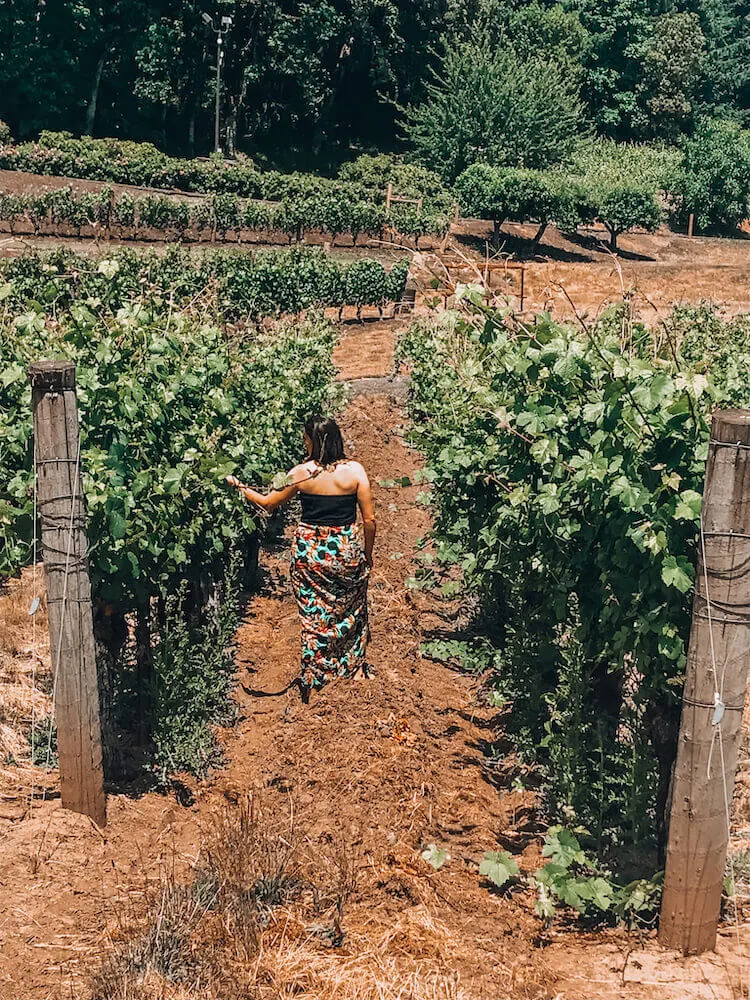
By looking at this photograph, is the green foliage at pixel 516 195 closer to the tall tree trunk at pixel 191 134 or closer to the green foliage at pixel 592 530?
the tall tree trunk at pixel 191 134

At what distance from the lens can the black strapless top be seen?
19.5 ft

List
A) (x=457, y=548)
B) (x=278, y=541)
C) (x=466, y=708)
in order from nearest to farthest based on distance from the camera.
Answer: (x=466, y=708) → (x=457, y=548) → (x=278, y=541)

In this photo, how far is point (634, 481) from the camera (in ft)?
14.0

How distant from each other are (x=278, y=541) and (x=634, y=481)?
6341mm

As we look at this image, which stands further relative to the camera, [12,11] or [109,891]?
[12,11]

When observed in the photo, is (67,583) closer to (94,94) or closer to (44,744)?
(44,744)

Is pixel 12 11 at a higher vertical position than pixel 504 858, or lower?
higher

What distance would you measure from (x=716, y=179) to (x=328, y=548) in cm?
4671

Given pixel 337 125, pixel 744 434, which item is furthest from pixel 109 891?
pixel 337 125

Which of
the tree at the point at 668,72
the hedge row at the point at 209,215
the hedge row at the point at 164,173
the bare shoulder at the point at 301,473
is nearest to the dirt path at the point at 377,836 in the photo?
the bare shoulder at the point at 301,473

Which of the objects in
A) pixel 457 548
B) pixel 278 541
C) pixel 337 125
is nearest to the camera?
pixel 457 548

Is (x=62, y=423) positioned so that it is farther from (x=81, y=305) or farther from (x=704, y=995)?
(x=704, y=995)

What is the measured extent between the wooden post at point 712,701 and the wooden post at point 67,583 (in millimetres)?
2339

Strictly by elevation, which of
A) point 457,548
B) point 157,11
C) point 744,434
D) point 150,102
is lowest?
point 457,548
